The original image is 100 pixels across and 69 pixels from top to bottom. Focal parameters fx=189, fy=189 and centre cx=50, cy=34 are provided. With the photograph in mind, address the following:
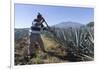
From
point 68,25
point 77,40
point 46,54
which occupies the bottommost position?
point 46,54

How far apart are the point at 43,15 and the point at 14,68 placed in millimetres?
637

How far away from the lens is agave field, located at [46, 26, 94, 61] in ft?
6.89

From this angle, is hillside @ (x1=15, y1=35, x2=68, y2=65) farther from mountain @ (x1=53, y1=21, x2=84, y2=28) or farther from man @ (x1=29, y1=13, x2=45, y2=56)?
mountain @ (x1=53, y1=21, x2=84, y2=28)

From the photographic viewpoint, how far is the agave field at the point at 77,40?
6.89ft

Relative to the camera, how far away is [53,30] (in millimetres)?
2082

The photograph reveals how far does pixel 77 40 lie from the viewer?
2.15 meters

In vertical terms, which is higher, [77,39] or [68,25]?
[68,25]

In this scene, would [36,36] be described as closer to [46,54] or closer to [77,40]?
[46,54]

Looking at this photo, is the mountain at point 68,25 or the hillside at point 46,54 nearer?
the hillside at point 46,54

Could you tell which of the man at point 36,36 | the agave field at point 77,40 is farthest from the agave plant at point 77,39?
the man at point 36,36

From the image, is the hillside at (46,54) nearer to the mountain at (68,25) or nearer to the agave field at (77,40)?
the agave field at (77,40)

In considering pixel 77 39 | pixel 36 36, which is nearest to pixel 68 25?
pixel 77 39

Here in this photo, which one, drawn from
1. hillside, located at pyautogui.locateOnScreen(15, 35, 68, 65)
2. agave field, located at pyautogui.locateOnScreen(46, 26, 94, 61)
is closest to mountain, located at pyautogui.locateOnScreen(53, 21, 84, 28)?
agave field, located at pyautogui.locateOnScreen(46, 26, 94, 61)
